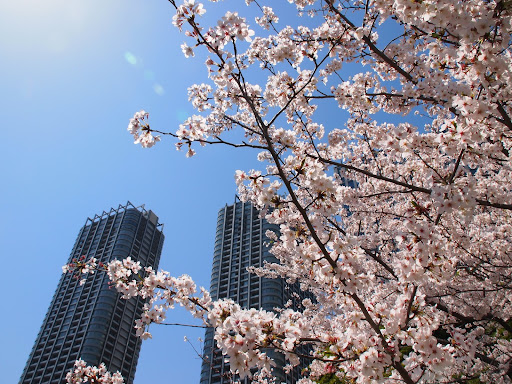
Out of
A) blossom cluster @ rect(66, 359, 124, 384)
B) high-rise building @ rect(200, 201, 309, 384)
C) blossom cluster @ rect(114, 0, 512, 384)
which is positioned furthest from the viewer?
high-rise building @ rect(200, 201, 309, 384)

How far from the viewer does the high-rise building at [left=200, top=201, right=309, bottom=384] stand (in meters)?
64.7

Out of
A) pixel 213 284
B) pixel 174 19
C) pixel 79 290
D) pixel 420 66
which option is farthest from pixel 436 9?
pixel 79 290

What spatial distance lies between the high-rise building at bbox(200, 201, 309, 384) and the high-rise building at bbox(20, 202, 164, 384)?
20.2m

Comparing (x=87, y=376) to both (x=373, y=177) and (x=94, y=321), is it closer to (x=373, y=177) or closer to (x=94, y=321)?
(x=373, y=177)

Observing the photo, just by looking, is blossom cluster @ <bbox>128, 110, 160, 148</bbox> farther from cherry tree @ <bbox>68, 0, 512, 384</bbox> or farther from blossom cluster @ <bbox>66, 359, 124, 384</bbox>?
blossom cluster @ <bbox>66, 359, 124, 384</bbox>

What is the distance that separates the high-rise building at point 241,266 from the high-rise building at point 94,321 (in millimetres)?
20195

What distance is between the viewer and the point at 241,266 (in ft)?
243

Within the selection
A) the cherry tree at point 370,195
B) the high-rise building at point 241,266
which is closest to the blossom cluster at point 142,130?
the cherry tree at point 370,195

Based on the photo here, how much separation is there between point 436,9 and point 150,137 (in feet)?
12.5

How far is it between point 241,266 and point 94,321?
34437 mm

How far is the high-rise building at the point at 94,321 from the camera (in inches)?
2586

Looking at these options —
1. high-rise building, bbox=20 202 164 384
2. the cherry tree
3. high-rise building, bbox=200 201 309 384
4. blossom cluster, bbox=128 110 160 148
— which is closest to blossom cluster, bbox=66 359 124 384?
the cherry tree

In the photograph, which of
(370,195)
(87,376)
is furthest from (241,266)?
(370,195)

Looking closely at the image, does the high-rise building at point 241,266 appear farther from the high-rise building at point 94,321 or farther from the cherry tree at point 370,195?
the cherry tree at point 370,195
